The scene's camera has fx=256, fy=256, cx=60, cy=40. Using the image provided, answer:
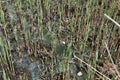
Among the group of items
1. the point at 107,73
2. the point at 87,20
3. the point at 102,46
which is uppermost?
the point at 87,20

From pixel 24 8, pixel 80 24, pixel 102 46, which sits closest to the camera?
pixel 102 46

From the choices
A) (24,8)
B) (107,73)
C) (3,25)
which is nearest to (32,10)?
(24,8)

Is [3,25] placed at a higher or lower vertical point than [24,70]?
higher

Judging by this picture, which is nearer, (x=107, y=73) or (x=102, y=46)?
(x=107, y=73)

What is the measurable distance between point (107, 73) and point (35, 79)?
0.53 m

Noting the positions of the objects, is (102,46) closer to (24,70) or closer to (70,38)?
(70,38)

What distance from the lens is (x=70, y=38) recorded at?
2107mm

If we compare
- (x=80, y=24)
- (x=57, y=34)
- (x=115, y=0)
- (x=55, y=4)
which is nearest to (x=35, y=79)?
(x=57, y=34)

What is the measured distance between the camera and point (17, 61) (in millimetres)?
1936

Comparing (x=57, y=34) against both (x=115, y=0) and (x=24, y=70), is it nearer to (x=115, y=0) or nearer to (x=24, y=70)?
(x=24, y=70)

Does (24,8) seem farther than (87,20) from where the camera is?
Yes

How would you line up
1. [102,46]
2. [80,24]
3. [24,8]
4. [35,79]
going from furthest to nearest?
1. [24,8]
2. [80,24]
3. [102,46]
4. [35,79]

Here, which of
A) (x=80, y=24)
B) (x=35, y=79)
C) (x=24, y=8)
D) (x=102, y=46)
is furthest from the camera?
(x=24, y=8)

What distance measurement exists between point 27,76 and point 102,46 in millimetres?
631
